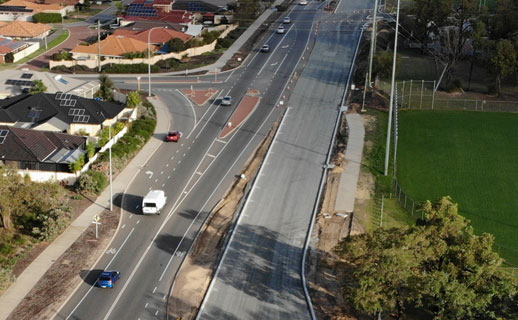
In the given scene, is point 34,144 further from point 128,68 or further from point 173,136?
point 128,68

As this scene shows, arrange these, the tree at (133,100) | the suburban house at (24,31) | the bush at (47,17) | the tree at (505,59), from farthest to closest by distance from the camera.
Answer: the bush at (47,17) < the suburban house at (24,31) < the tree at (505,59) < the tree at (133,100)

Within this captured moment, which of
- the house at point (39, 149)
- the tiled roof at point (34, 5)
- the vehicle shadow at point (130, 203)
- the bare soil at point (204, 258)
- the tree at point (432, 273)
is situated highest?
the tree at point (432, 273)

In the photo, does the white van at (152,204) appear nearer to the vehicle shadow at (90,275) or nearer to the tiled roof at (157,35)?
the vehicle shadow at (90,275)

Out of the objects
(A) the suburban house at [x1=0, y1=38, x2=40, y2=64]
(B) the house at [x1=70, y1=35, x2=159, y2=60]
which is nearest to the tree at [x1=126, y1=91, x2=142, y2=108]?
(B) the house at [x1=70, y1=35, x2=159, y2=60]

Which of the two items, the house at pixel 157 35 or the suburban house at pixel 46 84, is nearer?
the suburban house at pixel 46 84

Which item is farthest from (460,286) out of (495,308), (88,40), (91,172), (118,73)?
(88,40)

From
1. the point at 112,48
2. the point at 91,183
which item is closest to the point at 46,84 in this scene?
the point at 112,48

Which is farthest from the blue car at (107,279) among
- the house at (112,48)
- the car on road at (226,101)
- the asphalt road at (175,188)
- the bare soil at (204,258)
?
the house at (112,48)
